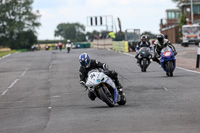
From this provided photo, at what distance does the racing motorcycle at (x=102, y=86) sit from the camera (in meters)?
11.9

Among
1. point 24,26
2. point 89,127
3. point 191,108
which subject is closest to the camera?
point 89,127

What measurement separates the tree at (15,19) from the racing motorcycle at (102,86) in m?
100

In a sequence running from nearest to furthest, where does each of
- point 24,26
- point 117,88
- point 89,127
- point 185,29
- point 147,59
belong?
point 89,127, point 117,88, point 147,59, point 185,29, point 24,26

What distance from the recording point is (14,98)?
17078mm

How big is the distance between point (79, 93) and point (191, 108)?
6.36m

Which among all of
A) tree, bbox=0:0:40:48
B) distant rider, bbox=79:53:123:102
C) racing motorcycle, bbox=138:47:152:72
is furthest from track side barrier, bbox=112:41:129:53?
tree, bbox=0:0:40:48

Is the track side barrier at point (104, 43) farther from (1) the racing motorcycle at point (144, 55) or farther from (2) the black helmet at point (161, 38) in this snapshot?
(2) the black helmet at point (161, 38)

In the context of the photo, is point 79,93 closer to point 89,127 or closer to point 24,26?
point 89,127

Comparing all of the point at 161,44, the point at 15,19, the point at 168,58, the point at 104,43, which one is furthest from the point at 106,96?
the point at 15,19

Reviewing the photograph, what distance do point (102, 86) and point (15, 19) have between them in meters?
105

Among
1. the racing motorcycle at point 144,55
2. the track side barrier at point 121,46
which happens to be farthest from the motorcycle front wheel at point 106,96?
the track side barrier at point 121,46

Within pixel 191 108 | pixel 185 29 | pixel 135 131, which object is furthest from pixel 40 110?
pixel 185 29

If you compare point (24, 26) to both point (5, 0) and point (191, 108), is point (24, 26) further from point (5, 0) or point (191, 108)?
point (191, 108)

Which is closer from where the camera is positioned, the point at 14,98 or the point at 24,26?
the point at 14,98
